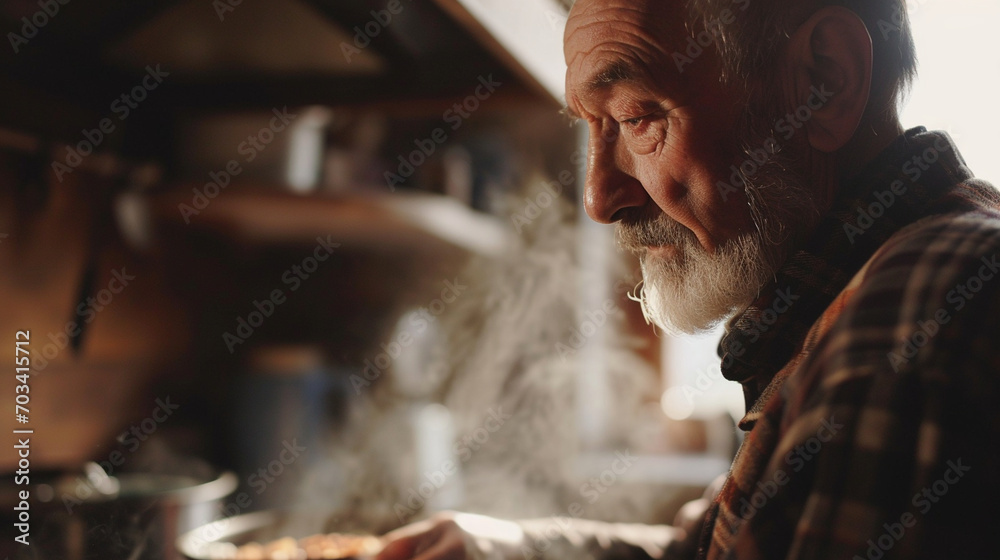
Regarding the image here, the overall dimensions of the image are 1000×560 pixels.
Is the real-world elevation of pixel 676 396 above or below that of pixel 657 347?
below

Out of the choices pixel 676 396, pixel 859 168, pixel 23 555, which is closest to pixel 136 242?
pixel 23 555

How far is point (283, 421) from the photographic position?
2412 millimetres

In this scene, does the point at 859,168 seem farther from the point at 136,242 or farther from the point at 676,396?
the point at 676,396

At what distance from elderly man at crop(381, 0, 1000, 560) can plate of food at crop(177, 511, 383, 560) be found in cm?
11

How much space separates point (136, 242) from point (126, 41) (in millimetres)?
679
